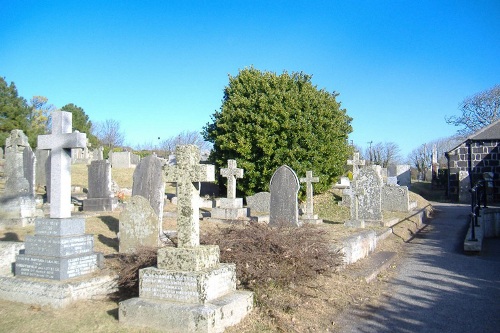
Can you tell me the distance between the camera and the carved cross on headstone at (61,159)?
264 inches

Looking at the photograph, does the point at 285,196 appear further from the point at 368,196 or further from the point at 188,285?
the point at 188,285

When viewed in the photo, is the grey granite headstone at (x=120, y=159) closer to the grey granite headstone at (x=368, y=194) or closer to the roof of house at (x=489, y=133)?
the roof of house at (x=489, y=133)

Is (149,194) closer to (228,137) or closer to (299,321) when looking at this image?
(299,321)

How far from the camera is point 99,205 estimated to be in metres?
15.5

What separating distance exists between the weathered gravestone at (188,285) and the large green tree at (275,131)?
54.2 ft

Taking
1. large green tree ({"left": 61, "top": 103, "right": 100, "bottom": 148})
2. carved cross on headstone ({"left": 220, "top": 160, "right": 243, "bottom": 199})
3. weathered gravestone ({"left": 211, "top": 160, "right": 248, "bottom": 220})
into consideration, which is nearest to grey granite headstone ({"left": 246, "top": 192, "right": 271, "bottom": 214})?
weathered gravestone ({"left": 211, "top": 160, "right": 248, "bottom": 220})

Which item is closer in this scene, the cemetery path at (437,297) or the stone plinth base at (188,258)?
the stone plinth base at (188,258)

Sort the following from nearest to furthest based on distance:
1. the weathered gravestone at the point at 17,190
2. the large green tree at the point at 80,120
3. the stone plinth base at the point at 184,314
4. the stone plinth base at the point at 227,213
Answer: the stone plinth base at the point at 184,314
the weathered gravestone at the point at 17,190
the stone plinth base at the point at 227,213
the large green tree at the point at 80,120

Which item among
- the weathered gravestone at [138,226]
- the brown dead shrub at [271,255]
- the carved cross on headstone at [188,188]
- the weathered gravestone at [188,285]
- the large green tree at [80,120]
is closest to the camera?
the weathered gravestone at [188,285]

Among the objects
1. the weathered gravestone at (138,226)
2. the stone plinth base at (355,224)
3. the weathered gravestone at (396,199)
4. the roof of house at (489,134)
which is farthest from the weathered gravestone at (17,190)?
the roof of house at (489,134)

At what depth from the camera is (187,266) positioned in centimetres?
503

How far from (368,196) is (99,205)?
31.5 feet

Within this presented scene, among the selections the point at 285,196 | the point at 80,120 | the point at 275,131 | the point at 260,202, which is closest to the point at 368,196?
the point at 285,196

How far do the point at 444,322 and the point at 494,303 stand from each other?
156 cm
